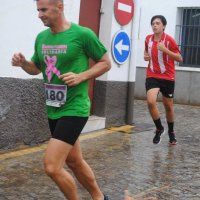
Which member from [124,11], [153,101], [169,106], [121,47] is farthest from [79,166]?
[124,11]

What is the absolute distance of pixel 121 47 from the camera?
825 centimetres

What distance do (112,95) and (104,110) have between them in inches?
13.2

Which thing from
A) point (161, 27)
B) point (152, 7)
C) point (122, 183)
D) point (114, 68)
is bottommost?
point (122, 183)

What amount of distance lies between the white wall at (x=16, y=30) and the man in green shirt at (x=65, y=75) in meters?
2.21

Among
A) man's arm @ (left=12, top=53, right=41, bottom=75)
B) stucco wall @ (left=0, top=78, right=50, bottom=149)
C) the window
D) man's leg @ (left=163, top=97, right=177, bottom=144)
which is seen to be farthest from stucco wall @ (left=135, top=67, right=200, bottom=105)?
man's arm @ (left=12, top=53, right=41, bottom=75)

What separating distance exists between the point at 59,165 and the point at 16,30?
3016 mm

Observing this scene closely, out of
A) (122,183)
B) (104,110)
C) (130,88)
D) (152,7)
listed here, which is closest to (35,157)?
(122,183)

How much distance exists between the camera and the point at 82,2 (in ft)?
25.0

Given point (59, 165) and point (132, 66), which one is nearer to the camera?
point (59, 165)

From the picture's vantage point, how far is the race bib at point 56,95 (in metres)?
3.79

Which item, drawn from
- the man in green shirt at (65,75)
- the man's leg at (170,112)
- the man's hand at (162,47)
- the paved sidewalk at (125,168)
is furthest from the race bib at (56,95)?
the man's leg at (170,112)

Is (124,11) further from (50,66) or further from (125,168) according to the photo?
(50,66)

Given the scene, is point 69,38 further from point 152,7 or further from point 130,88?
point 152,7

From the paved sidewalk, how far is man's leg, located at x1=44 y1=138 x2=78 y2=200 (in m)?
0.90
